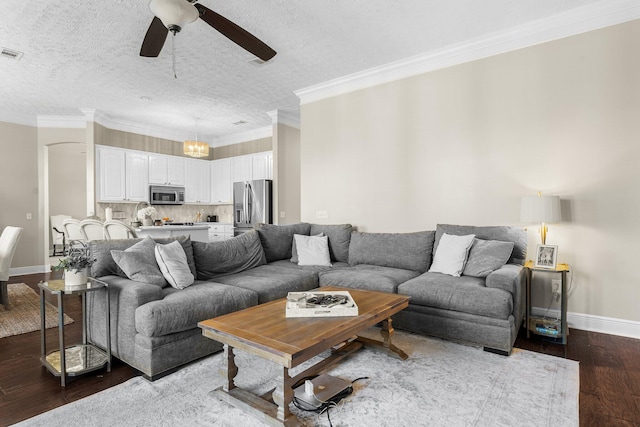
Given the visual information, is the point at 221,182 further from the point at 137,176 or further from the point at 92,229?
the point at 92,229

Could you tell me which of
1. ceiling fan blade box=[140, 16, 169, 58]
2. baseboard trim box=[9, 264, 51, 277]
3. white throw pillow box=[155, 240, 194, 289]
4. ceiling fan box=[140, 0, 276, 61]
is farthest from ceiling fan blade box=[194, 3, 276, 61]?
baseboard trim box=[9, 264, 51, 277]

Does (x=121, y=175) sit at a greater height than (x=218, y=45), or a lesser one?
lesser

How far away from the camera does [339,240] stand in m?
4.36

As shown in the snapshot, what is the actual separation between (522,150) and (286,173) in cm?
409

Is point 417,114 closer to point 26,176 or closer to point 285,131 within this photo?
point 285,131

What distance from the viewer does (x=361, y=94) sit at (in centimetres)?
468

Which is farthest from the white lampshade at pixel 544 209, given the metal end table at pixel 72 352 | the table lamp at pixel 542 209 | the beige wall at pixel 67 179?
the beige wall at pixel 67 179

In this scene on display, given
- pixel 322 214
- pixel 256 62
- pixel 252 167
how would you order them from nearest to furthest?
pixel 256 62 → pixel 322 214 → pixel 252 167

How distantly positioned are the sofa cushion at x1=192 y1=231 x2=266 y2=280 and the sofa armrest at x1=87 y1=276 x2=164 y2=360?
2.63 feet

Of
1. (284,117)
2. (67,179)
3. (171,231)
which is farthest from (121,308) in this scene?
(67,179)

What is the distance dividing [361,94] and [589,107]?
253 cm

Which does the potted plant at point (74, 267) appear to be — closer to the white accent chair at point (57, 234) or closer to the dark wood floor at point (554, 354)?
the dark wood floor at point (554, 354)

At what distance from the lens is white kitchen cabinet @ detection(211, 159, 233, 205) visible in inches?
307

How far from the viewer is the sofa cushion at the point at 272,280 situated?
10.0 ft
